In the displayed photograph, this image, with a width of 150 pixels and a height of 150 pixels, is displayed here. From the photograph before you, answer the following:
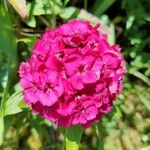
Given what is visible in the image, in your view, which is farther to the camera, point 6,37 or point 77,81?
point 6,37

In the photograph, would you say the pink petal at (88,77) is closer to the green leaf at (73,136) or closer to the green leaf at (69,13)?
the green leaf at (73,136)

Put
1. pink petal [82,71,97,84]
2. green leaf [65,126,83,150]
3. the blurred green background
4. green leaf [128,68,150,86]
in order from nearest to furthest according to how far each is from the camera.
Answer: pink petal [82,71,97,84] → green leaf [65,126,83,150] → the blurred green background → green leaf [128,68,150,86]

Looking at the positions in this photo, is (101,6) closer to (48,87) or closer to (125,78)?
(125,78)

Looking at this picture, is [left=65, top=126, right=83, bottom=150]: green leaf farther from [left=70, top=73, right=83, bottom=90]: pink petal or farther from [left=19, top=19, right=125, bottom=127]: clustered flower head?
[left=70, top=73, right=83, bottom=90]: pink petal

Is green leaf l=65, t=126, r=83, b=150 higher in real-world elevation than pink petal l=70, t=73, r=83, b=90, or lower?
lower

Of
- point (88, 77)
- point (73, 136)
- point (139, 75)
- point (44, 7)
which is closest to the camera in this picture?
point (88, 77)

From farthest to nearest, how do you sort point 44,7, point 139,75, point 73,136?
point 139,75, point 44,7, point 73,136

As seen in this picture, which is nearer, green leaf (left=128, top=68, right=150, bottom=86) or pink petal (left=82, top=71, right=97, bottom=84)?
pink petal (left=82, top=71, right=97, bottom=84)

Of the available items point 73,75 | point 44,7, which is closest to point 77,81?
point 73,75

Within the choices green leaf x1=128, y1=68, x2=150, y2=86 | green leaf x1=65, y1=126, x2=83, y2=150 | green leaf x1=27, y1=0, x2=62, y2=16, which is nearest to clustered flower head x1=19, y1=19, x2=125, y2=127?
green leaf x1=65, y1=126, x2=83, y2=150
